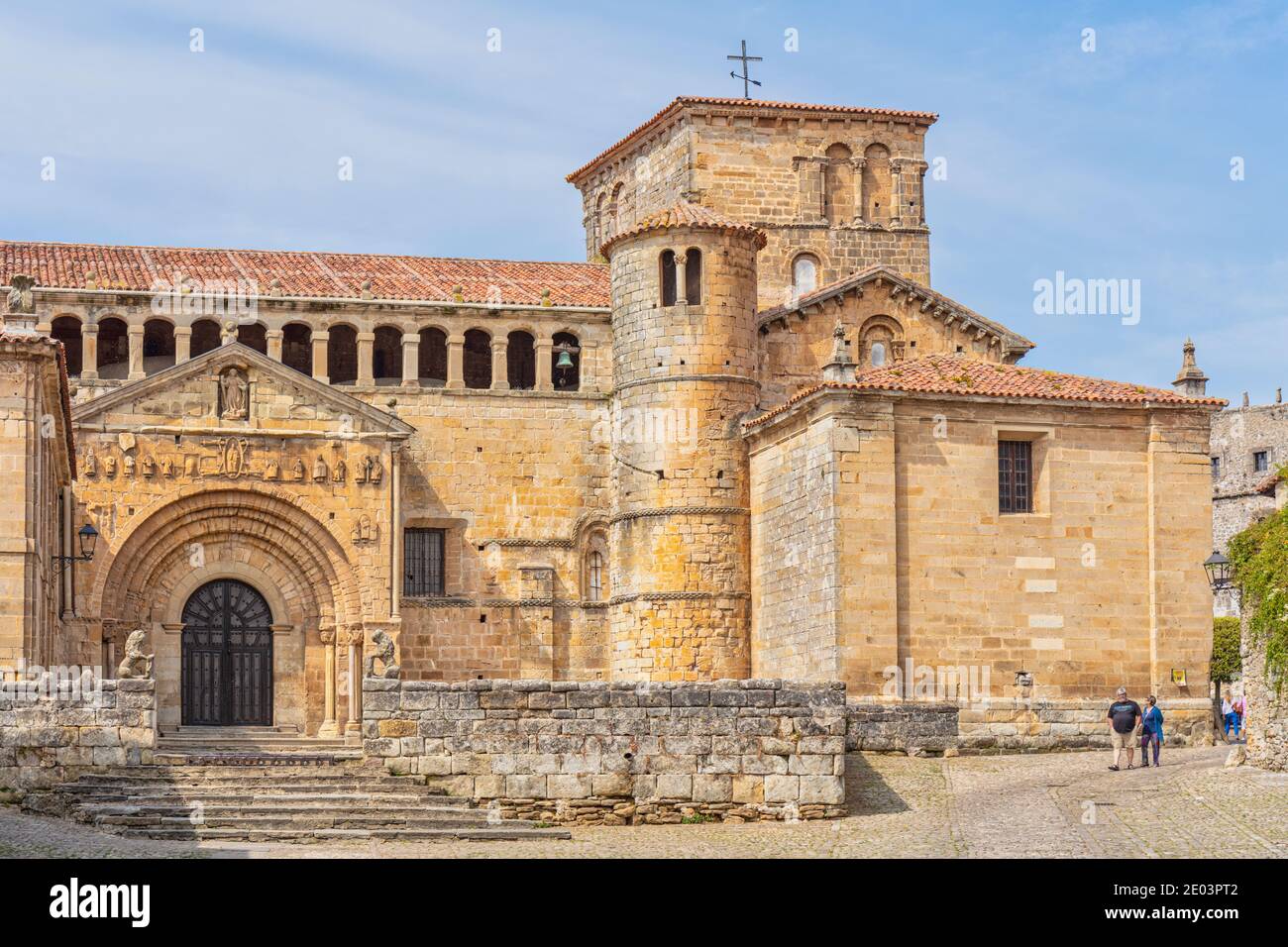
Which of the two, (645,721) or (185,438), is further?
(185,438)

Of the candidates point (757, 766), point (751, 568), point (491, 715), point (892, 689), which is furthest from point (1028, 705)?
point (491, 715)

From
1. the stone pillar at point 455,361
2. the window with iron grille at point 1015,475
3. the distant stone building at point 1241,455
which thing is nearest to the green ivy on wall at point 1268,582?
the window with iron grille at point 1015,475

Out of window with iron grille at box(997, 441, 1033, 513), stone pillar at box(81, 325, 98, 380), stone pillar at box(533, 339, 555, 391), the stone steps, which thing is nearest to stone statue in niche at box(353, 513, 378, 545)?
stone pillar at box(533, 339, 555, 391)

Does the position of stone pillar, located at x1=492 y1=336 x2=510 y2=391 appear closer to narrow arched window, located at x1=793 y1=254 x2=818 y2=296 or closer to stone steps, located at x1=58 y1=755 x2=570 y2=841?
narrow arched window, located at x1=793 y1=254 x2=818 y2=296

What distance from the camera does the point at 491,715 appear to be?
25.2m

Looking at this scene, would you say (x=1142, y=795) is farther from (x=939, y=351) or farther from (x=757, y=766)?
(x=939, y=351)

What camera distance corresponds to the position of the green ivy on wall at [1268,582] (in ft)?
86.6

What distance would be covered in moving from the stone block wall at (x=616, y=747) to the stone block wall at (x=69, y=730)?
2702 millimetres

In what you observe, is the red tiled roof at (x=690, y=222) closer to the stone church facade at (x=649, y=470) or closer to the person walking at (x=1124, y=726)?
the stone church facade at (x=649, y=470)

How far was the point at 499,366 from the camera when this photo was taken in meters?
41.9

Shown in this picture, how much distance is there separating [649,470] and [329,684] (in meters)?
7.20

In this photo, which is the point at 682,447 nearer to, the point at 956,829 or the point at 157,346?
the point at 157,346

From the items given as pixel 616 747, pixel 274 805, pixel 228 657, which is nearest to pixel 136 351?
pixel 228 657
